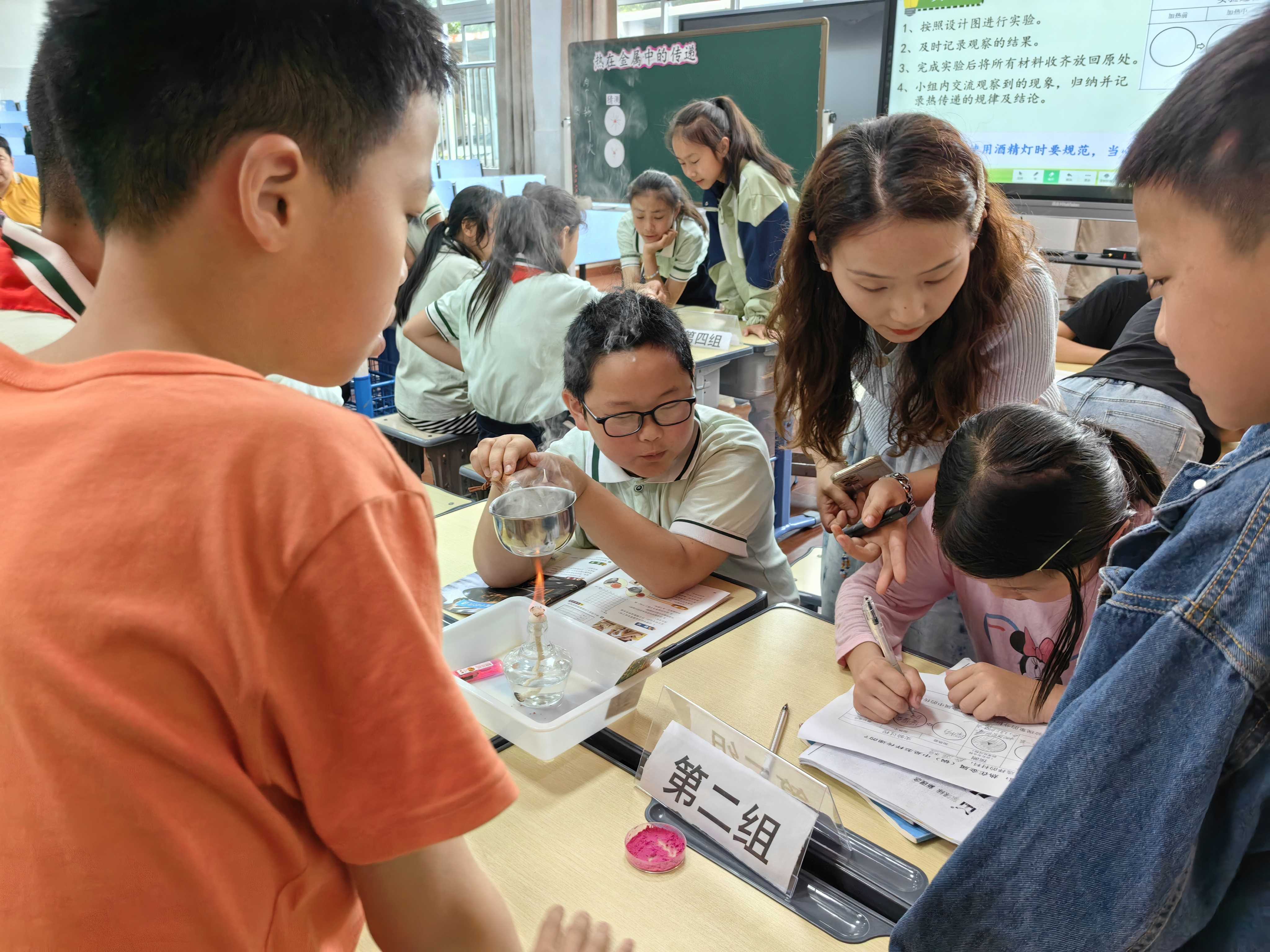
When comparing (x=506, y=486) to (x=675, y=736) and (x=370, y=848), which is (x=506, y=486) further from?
(x=370, y=848)

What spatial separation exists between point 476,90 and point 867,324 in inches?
282

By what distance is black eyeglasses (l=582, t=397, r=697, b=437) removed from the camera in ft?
5.52

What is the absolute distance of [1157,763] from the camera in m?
0.56

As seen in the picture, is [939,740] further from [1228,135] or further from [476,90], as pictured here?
[476,90]

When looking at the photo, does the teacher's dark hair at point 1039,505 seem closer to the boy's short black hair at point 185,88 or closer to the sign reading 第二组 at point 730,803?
the sign reading 第二组 at point 730,803

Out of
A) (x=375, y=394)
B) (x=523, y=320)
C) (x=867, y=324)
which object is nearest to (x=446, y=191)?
(x=375, y=394)

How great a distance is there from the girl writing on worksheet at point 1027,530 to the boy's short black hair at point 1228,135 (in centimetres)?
63

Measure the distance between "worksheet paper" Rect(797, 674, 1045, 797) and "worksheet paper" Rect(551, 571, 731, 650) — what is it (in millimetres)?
343

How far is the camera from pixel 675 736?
1021 mm

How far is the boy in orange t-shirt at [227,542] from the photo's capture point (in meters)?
0.40

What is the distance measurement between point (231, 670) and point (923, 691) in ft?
3.16

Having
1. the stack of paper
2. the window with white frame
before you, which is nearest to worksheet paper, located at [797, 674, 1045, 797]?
the stack of paper

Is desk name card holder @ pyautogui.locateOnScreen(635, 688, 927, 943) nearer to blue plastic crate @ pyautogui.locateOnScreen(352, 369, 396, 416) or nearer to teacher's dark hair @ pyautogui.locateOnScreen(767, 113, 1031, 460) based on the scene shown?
teacher's dark hair @ pyautogui.locateOnScreen(767, 113, 1031, 460)

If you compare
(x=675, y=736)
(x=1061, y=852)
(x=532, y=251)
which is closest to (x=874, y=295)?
(x=675, y=736)
